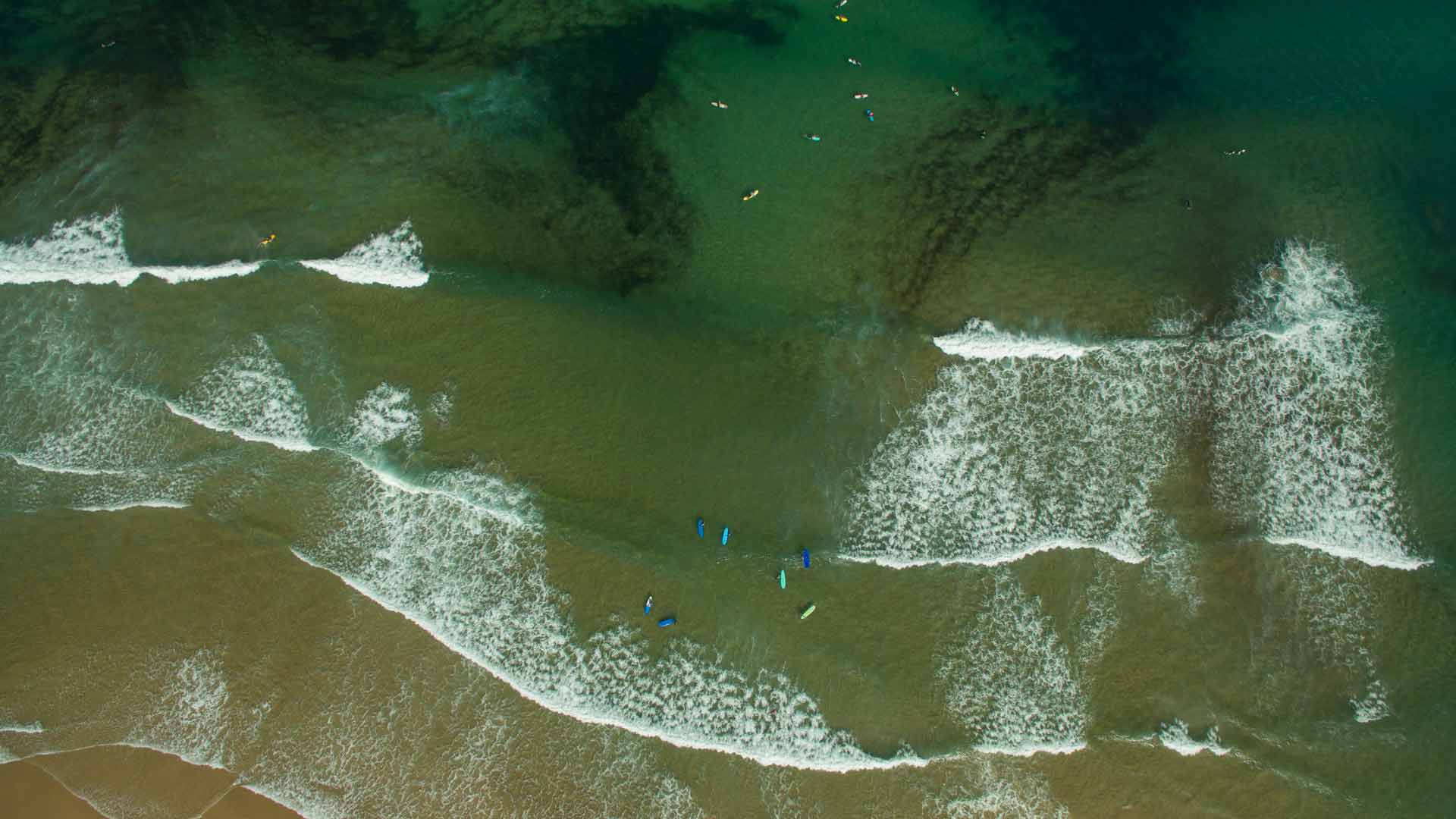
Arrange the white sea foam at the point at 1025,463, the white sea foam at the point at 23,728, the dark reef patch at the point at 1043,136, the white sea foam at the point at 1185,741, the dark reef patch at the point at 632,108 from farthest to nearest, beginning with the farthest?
the dark reef patch at the point at 632,108, the dark reef patch at the point at 1043,136, the white sea foam at the point at 1025,463, the white sea foam at the point at 23,728, the white sea foam at the point at 1185,741

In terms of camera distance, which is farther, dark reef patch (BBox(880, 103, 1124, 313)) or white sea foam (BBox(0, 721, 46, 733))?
dark reef patch (BBox(880, 103, 1124, 313))

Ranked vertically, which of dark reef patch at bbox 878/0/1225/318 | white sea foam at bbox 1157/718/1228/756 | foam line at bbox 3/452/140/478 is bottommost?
white sea foam at bbox 1157/718/1228/756

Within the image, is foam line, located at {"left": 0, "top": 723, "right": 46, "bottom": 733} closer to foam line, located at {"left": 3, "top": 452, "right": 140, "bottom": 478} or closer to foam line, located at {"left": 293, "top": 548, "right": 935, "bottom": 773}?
foam line, located at {"left": 3, "top": 452, "right": 140, "bottom": 478}

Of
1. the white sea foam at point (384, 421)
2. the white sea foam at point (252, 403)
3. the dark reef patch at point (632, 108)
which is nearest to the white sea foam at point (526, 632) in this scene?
the white sea foam at point (384, 421)

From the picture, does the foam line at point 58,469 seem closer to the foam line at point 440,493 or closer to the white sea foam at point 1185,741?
the foam line at point 440,493

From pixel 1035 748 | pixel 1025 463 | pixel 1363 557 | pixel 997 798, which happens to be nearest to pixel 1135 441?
pixel 1025 463

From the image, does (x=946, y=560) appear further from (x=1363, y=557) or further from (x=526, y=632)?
(x=1363, y=557)

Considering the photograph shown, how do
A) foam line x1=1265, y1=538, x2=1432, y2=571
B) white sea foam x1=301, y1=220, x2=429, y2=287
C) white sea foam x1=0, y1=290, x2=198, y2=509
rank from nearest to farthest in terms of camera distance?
foam line x1=1265, y1=538, x2=1432, y2=571, white sea foam x1=0, y1=290, x2=198, y2=509, white sea foam x1=301, y1=220, x2=429, y2=287

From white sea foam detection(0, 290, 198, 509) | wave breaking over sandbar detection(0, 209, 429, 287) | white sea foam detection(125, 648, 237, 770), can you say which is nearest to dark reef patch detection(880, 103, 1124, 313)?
wave breaking over sandbar detection(0, 209, 429, 287)
